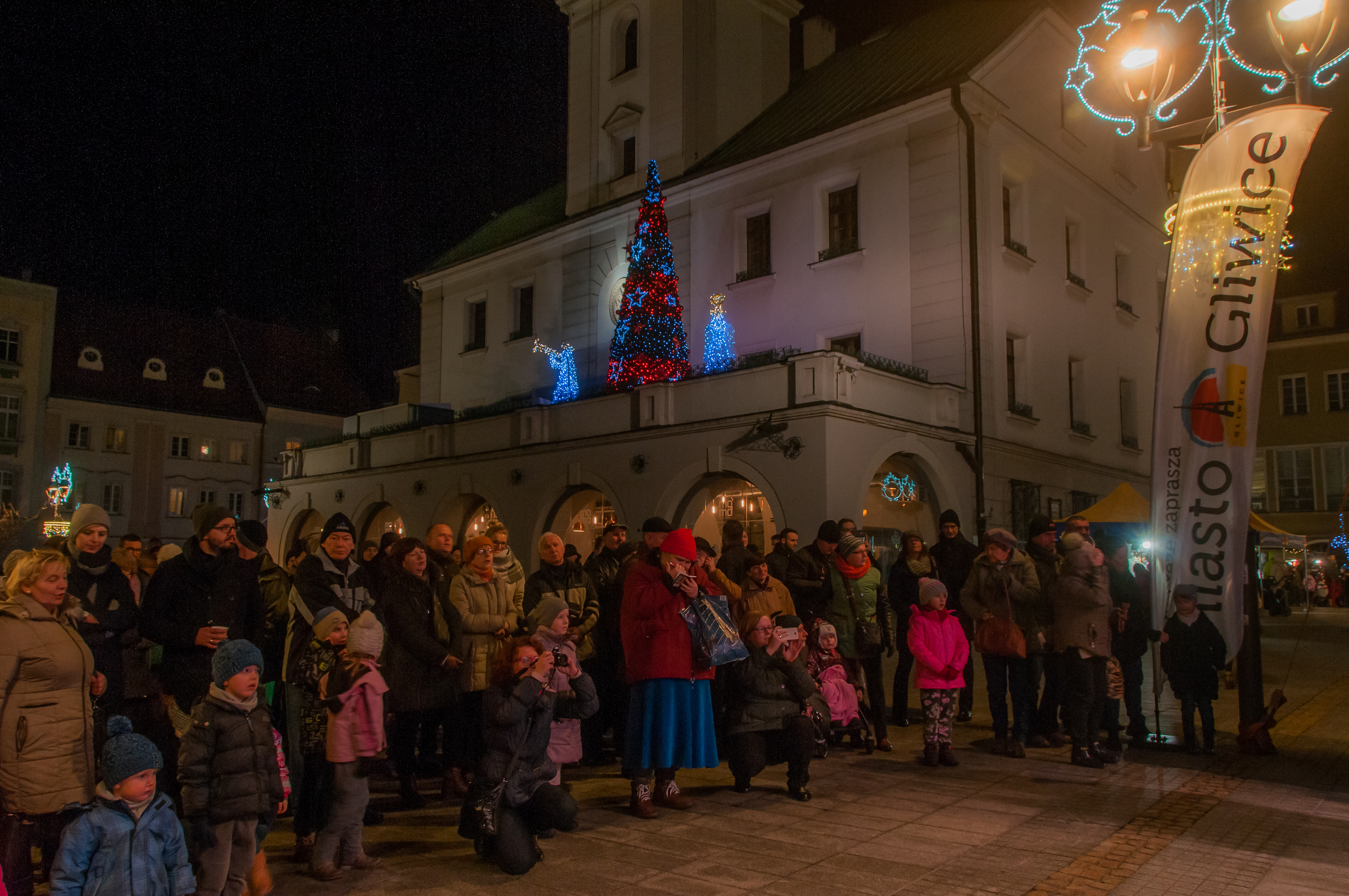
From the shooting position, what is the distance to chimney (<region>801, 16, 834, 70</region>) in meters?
27.6

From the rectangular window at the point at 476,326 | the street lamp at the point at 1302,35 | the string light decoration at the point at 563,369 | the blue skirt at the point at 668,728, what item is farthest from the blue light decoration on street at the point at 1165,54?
the rectangular window at the point at 476,326

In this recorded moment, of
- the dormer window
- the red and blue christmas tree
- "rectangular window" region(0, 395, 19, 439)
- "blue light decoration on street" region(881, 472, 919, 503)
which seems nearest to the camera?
"blue light decoration on street" region(881, 472, 919, 503)

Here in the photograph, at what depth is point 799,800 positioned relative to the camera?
6941 millimetres

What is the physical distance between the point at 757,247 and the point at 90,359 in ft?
118

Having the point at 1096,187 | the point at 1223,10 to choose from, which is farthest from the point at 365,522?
the point at 1223,10

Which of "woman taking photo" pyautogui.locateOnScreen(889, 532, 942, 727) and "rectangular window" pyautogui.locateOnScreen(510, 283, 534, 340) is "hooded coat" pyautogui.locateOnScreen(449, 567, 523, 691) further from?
"rectangular window" pyautogui.locateOnScreen(510, 283, 534, 340)

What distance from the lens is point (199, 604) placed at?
608cm

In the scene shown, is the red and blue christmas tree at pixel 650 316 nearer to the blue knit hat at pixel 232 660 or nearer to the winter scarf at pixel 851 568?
the winter scarf at pixel 851 568

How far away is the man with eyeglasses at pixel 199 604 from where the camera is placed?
5977 millimetres

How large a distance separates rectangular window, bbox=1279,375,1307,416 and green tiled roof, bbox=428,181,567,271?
108ft

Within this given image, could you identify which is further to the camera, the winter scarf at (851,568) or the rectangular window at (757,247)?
the rectangular window at (757,247)

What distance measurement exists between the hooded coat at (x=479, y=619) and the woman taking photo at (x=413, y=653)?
0.08 meters

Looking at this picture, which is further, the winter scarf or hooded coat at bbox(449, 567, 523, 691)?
the winter scarf

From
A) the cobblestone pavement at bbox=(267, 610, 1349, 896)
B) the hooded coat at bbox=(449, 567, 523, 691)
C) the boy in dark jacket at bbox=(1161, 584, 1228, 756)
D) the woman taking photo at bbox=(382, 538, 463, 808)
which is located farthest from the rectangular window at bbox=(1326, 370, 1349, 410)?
the woman taking photo at bbox=(382, 538, 463, 808)
